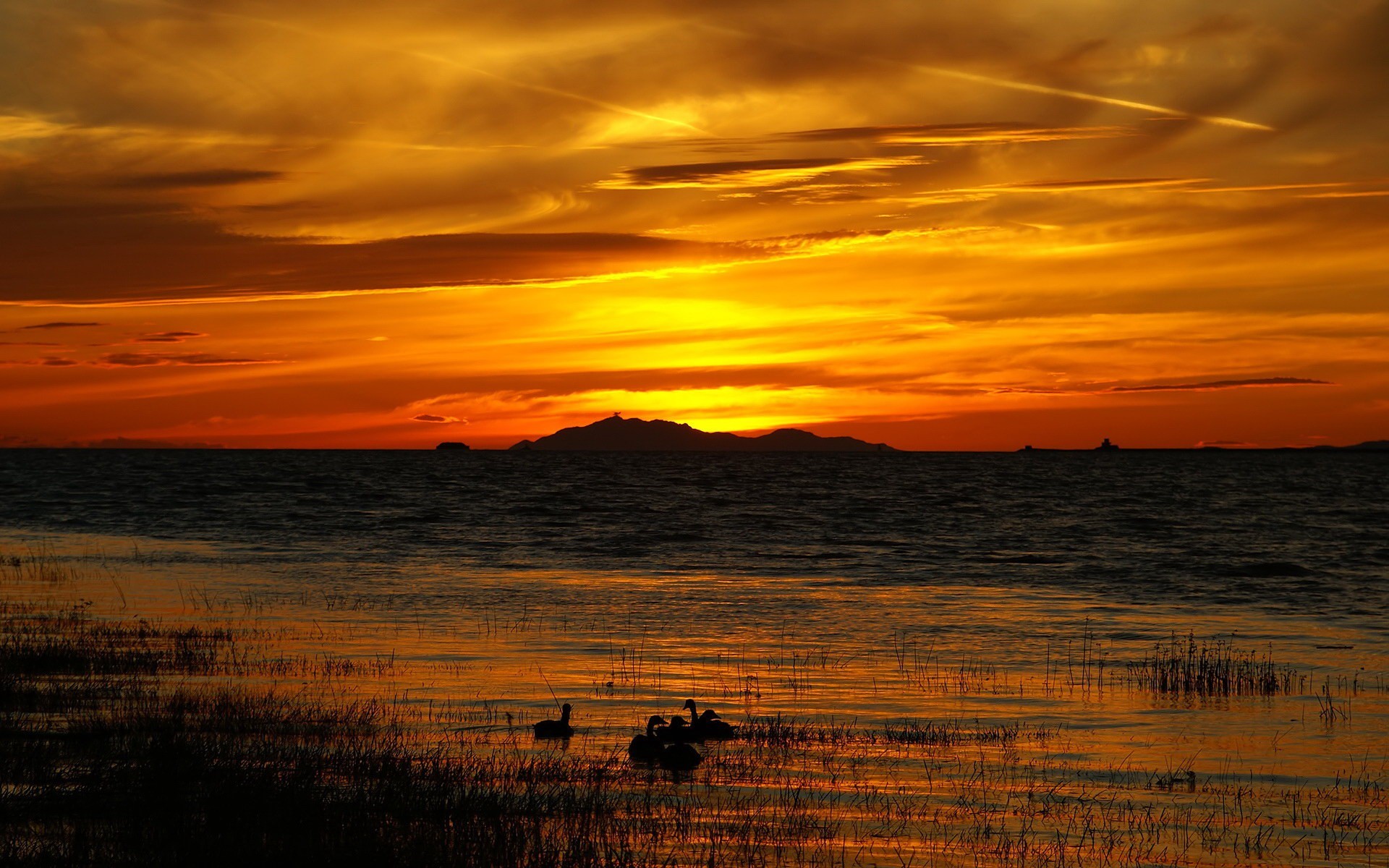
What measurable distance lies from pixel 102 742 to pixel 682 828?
22.0 ft

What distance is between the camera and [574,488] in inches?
3812

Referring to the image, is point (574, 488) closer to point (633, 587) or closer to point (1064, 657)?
point (633, 587)

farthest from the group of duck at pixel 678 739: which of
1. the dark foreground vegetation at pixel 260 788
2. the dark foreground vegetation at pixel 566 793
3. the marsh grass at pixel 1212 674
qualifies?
the marsh grass at pixel 1212 674

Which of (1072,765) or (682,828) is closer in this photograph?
(682,828)

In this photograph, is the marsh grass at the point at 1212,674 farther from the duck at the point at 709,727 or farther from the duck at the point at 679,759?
the duck at the point at 679,759

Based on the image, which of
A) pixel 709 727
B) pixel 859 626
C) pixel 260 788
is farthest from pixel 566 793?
pixel 859 626

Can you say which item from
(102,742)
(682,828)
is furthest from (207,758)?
(682,828)

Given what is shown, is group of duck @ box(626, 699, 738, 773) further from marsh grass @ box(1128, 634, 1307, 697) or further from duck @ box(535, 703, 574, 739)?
marsh grass @ box(1128, 634, 1307, 697)

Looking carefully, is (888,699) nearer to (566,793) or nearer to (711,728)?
(711,728)

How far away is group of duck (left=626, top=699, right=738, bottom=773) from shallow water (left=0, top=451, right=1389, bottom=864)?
1.46 ft

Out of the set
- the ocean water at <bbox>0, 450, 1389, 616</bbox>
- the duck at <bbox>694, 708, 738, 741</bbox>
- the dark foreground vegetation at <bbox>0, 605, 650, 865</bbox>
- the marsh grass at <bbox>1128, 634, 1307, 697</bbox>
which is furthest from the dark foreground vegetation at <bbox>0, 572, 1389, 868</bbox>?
the ocean water at <bbox>0, 450, 1389, 616</bbox>

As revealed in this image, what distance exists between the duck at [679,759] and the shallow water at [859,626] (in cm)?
36

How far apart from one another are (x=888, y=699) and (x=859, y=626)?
8.14m

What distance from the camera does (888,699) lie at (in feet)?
61.5
